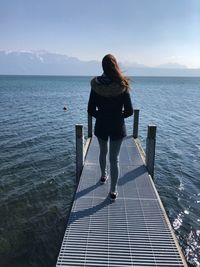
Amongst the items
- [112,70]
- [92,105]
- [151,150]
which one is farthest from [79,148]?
[112,70]

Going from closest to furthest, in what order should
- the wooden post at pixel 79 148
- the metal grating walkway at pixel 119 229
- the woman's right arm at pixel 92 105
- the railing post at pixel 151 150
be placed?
the metal grating walkway at pixel 119 229 → the woman's right arm at pixel 92 105 → the railing post at pixel 151 150 → the wooden post at pixel 79 148

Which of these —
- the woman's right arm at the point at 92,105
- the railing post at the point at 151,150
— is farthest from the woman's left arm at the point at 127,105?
A: the railing post at the point at 151,150

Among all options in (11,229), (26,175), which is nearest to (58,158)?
(26,175)

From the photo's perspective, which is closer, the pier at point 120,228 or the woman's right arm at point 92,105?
the pier at point 120,228

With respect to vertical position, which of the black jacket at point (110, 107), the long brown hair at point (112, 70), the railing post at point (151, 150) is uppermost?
the long brown hair at point (112, 70)

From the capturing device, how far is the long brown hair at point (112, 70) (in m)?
5.55

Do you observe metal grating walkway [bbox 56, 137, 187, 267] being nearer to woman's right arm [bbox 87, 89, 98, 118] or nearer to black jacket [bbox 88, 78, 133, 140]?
black jacket [bbox 88, 78, 133, 140]

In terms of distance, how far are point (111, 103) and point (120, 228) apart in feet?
8.17

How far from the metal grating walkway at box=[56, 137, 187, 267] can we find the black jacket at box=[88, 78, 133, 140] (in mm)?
1695

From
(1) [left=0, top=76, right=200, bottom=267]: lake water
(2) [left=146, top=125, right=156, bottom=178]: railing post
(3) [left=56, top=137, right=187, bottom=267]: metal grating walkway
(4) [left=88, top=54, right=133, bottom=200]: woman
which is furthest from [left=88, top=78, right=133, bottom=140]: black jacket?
(2) [left=146, top=125, right=156, bottom=178]: railing post

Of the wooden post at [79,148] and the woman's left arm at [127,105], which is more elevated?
the woman's left arm at [127,105]

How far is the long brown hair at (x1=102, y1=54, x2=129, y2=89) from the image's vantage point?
5551 millimetres

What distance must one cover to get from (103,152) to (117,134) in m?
0.78

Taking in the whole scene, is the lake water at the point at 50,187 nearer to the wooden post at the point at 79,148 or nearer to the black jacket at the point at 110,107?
the black jacket at the point at 110,107
